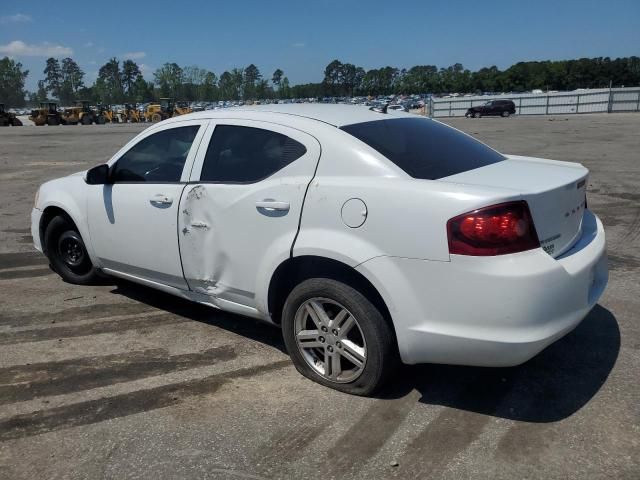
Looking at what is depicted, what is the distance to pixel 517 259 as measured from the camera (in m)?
2.70

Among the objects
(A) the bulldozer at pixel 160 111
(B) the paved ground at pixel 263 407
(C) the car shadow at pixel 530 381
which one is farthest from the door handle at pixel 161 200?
(A) the bulldozer at pixel 160 111

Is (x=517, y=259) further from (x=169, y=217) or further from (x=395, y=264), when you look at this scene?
(x=169, y=217)

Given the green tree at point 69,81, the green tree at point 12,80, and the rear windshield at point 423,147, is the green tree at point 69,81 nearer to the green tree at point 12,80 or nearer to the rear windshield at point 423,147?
the green tree at point 12,80

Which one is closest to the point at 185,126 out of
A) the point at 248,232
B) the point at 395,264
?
the point at 248,232

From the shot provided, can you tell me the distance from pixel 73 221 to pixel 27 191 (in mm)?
7162

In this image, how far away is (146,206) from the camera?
4117 millimetres

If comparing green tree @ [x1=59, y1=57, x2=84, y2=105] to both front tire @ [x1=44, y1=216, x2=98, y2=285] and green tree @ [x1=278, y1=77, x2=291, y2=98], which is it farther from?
front tire @ [x1=44, y1=216, x2=98, y2=285]

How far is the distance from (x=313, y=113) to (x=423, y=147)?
2.46 ft

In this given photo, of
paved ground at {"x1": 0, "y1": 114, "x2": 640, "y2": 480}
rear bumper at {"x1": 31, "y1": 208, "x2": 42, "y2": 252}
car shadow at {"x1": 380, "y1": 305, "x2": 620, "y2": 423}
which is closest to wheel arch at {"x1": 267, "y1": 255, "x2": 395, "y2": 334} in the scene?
paved ground at {"x1": 0, "y1": 114, "x2": 640, "y2": 480}

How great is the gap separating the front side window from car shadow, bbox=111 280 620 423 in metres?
1.36

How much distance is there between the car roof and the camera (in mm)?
3584

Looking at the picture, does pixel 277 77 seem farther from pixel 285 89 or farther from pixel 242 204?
pixel 242 204

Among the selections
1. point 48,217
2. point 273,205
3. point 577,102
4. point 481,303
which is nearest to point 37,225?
point 48,217

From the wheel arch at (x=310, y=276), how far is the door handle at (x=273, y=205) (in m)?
0.30
